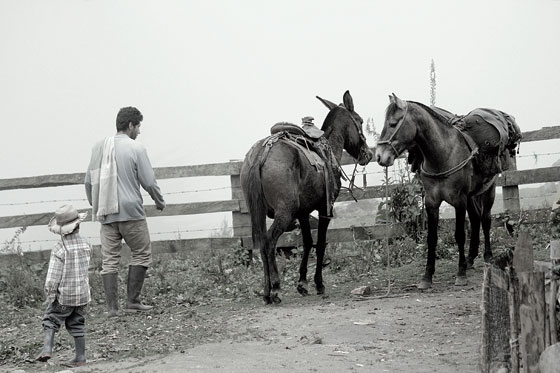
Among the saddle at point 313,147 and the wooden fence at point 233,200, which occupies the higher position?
the saddle at point 313,147

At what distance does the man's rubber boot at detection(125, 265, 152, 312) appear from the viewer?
7.80 m

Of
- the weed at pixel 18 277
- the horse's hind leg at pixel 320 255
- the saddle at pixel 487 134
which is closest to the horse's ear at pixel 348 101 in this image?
the saddle at pixel 487 134

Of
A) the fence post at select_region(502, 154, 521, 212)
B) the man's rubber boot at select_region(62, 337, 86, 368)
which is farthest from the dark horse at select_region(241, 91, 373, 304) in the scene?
the fence post at select_region(502, 154, 521, 212)

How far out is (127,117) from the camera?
7742 millimetres

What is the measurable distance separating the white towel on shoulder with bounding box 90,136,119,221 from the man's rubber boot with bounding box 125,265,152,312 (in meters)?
0.61

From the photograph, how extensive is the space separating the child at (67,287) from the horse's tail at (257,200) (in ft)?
Answer: 6.53

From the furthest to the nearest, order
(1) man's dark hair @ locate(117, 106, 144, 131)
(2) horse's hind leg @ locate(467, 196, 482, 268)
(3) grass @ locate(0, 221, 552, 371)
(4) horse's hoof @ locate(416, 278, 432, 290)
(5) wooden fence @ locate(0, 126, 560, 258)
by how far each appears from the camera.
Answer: (5) wooden fence @ locate(0, 126, 560, 258) → (2) horse's hind leg @ locate(467, 196, 482, 268) → (4) horse's hoof @ locate(416, 278, 432, 290) → (1) man's dark hair @ locate(117, 106, 144, 131) → (3) grass @ locate(0, 221, 552, 371)

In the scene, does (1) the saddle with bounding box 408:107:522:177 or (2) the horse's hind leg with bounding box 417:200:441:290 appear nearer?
(2) the horse's hind leg with bounding box 417:200:441:290

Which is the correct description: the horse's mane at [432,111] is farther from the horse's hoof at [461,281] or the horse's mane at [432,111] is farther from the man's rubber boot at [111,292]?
the man's rubber boot at [111,292]

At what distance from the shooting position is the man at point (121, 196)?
25.0 ft

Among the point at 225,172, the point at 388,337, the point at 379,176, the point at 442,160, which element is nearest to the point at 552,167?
the point at 379,176

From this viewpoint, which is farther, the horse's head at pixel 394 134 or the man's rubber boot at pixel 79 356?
the horse's head at pixel 394 134

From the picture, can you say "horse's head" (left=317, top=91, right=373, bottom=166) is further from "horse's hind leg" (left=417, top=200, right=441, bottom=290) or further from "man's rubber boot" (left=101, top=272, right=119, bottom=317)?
"man's rubber boot" (left=101, top=272, right=119, bottom=317)

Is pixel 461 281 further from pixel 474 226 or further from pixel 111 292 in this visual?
pixel 111 292
